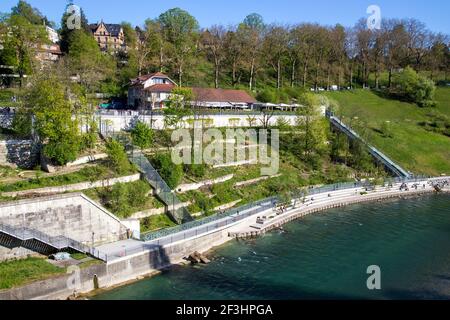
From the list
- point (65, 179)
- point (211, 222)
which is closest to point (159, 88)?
point (211, 222)

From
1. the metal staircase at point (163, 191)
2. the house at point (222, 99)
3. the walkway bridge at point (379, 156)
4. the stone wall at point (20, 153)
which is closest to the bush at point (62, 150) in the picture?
the stone wall at point (20, 153)

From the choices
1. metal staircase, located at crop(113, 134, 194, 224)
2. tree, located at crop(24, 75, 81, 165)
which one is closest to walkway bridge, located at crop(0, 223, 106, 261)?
tree, located at crop(24, 75, 81, 165)

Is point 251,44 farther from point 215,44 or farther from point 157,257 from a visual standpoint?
point 157,257

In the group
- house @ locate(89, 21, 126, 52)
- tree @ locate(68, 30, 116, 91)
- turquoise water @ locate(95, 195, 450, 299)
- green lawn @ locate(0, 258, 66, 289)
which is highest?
house @ locate(89, 21, 126, 52)

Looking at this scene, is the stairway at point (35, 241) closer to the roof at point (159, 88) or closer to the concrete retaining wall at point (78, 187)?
the concrete retaining wall at point (78, 187)

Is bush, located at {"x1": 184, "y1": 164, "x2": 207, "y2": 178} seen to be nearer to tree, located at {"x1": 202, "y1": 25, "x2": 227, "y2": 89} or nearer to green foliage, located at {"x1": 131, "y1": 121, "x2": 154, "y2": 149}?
green foliage, located at {"x1": 131, "y1": 121, "x2": 154, "y2": 149}

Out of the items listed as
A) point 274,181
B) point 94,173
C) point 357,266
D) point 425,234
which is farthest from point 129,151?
point 425,234
